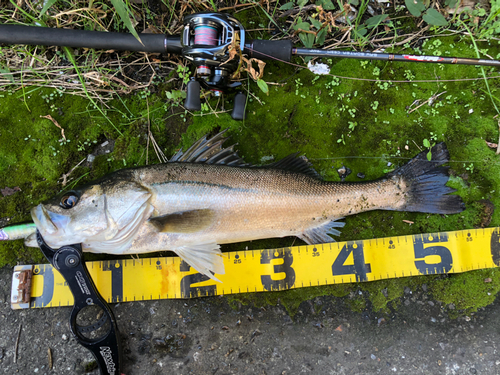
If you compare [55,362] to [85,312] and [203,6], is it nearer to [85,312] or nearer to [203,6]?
[85,312]

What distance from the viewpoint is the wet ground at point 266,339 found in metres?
3.11

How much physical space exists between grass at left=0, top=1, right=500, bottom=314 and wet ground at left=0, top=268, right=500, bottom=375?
0.77 metres

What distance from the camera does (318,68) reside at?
3426 millimetres

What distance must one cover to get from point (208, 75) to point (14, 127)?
2363 mm

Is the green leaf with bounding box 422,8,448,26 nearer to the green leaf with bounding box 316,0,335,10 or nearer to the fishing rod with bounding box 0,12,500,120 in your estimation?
the fishing rod with bounding box 0,12,500,120

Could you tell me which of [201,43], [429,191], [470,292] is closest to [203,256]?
[201,43]

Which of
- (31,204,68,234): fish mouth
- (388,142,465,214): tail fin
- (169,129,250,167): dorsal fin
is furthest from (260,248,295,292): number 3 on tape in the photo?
(31,204,68,234): fish mouth

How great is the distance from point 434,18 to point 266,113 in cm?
213

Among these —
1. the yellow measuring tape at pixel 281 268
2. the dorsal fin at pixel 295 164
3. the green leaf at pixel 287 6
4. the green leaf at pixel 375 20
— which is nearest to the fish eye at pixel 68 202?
the yellow measuring tape at pixel 281 268

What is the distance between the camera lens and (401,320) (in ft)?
10.4

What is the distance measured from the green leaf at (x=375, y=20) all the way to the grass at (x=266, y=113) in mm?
124

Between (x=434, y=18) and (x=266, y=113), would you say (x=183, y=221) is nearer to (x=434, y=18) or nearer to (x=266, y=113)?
(x=266, y=113)

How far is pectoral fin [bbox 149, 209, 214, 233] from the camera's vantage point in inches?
109

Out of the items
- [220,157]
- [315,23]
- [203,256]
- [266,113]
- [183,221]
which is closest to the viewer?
[183,221]
